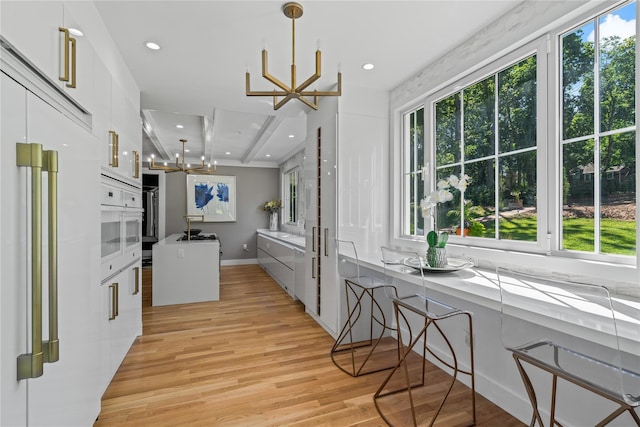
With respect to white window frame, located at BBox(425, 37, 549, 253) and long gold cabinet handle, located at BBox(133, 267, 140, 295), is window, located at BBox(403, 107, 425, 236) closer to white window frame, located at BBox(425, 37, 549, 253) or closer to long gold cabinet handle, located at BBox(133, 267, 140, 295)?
white window frame, located at BBox(425, 37, 549, 253)

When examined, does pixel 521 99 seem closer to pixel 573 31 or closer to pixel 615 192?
pixel 573 31

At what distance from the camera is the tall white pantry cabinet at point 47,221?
889 mm

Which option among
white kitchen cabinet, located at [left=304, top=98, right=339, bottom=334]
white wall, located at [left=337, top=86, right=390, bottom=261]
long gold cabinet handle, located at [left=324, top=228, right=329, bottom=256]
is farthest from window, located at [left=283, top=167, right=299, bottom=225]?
white wall, located at [left=337, top=86, right=390, bottom=261]

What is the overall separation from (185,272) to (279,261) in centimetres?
145

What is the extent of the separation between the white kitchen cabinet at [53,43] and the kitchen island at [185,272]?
2770 millimetres

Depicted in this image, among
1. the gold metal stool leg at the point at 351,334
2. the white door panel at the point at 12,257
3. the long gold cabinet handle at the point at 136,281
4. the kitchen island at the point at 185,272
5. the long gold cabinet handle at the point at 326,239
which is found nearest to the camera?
the white door panel at the point at 12,257

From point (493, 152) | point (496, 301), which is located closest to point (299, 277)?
point (493, 152)

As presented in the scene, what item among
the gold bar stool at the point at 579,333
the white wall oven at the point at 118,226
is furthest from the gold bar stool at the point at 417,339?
the white wall oven at the point at 118,226

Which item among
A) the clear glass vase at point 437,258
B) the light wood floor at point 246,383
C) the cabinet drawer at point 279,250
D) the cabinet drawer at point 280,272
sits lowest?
the light wood floor at point 246,383

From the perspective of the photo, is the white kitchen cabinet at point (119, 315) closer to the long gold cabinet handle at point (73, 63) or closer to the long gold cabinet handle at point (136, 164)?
the long gold cabinet handle at point (136, 164)

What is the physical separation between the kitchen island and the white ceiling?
1784 mm

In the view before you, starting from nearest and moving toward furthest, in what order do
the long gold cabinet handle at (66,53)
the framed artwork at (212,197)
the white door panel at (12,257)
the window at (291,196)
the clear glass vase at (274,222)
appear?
the white door panel at (12,257)
the long gold cabinet handle at (66,53)
the window at (291,196)
the framed artwork at (212,197)
the clear glass vase at (274,222)

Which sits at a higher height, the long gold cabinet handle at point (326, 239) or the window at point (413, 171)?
the window at point (413, 171)

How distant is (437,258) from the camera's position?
6.50 feet
